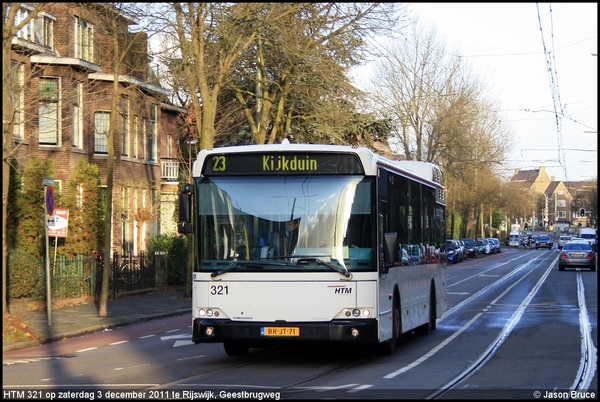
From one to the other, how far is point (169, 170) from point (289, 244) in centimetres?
3052

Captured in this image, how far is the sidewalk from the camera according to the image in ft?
60.8

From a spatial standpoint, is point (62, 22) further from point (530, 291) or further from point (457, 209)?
point (457, 209)

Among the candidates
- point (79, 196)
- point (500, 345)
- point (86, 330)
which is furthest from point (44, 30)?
point (500, 345)

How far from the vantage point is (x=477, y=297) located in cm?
2938

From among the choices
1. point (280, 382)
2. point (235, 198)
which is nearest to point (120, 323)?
point (235, 198)

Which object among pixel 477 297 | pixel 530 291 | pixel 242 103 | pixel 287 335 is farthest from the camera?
pixel 242 103

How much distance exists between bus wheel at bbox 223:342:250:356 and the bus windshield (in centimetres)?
181

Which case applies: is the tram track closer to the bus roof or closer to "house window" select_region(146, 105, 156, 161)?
the bus roof

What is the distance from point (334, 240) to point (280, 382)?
2217mm

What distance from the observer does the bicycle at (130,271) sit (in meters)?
29.1

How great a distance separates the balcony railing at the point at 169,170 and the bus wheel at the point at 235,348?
2814cm

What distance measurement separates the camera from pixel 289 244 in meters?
12.5

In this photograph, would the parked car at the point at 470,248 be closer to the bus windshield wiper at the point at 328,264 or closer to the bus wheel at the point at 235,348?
the bus wheel at the point at 235,348

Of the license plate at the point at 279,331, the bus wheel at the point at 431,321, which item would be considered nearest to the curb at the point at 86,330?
the license plate at the point at 279,331
